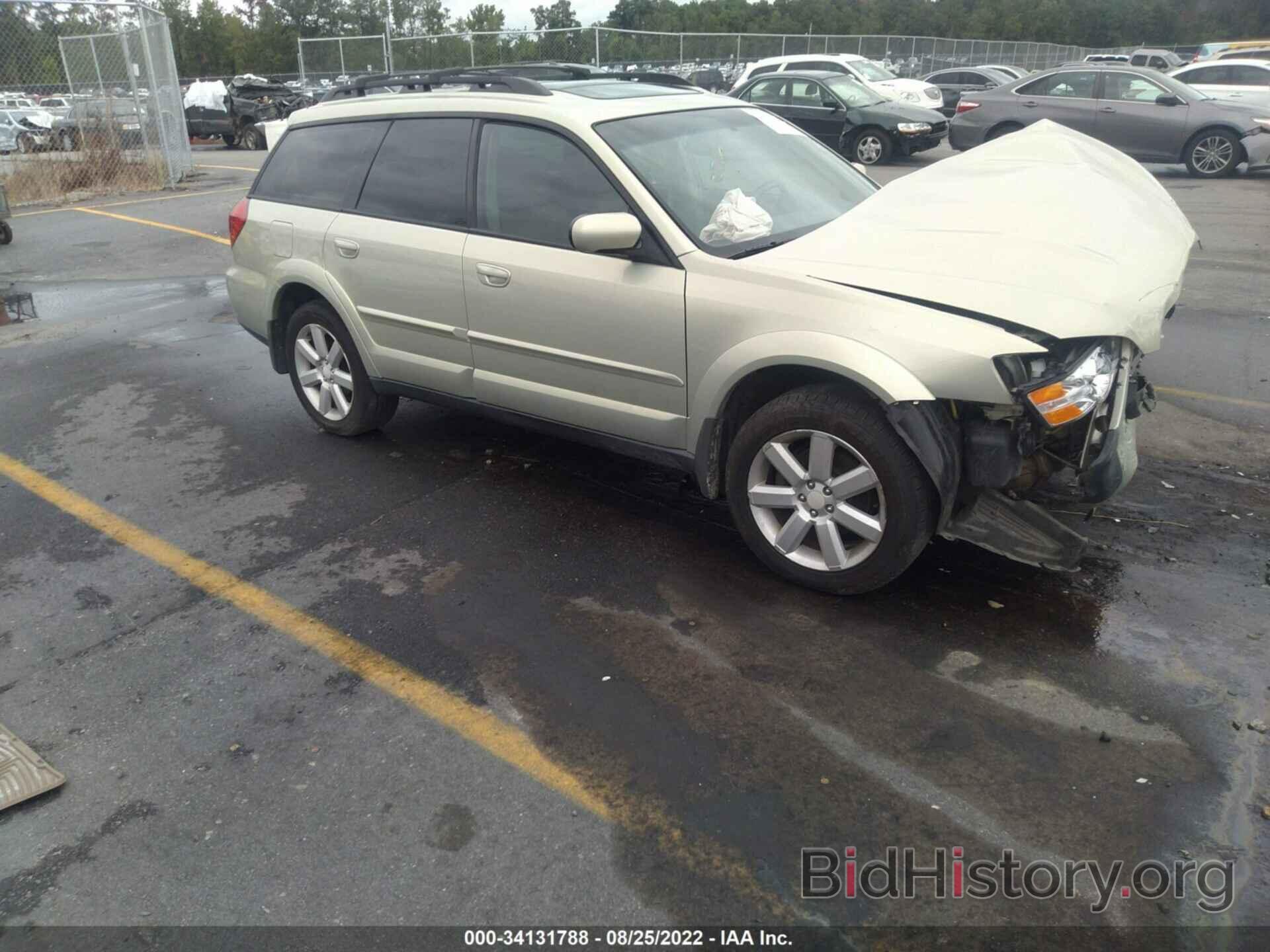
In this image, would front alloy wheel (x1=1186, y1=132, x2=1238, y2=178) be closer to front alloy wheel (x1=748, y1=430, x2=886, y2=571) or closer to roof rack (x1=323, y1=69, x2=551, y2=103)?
roof rack (x1=323, y1=69, x2=551, y2=103)

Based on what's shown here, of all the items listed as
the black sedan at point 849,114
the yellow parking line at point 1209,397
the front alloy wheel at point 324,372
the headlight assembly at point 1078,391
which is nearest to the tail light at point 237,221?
the front alloy wheel at point 324,372

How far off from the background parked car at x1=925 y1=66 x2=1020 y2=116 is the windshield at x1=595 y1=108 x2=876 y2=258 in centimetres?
2167

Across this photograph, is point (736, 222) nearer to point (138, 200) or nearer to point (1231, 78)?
point (138, 200)

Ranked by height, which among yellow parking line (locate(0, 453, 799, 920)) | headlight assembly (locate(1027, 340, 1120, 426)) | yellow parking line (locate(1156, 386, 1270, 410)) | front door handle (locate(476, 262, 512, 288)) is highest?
front door handle (locate(476, 262, 512, 288))

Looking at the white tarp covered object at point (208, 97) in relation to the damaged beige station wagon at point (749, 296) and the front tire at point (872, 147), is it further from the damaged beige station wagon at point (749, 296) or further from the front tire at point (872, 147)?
the damaged beige station wagon at point (749, 296)

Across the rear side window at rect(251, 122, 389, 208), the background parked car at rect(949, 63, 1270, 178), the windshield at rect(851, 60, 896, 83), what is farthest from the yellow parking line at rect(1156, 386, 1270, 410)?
the windshield at rect(851, 60, 896, 83)

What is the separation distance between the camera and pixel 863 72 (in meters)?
20.5

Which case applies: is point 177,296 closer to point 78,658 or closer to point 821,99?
point 78,658

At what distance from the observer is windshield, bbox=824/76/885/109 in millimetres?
16688

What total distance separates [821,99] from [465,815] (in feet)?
53.5

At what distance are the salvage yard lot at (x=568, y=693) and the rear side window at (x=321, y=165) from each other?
143 cm

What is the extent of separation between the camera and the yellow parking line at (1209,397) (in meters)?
5.62

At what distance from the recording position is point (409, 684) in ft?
11.3

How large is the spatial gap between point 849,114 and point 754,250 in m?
13.9
